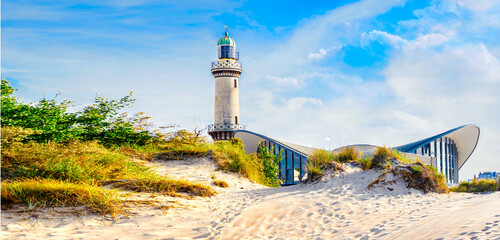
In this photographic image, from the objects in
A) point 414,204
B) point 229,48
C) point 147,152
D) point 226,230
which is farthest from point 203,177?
point 229,48

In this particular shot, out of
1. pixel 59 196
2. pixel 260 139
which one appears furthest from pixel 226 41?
pixel 59 196

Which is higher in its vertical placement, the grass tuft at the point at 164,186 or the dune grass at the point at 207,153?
the dune grass at the point at 207,153

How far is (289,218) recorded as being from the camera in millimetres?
7664

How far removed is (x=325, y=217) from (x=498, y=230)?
2944 millimetres

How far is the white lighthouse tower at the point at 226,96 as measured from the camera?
38.8 metres

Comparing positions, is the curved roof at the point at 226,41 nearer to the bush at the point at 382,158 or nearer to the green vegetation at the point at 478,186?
the green vegetation at the point at 478,186

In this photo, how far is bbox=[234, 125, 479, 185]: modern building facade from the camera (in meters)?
32.2

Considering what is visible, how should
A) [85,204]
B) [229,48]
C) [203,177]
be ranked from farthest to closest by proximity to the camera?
[229,48]
[203,177]
[85,204]

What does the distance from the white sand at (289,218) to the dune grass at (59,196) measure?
236mm

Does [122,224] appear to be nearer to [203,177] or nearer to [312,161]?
[203,177]

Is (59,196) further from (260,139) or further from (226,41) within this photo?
(226,41)

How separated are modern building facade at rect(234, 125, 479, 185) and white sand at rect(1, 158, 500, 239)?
20.0m

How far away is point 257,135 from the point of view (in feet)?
110

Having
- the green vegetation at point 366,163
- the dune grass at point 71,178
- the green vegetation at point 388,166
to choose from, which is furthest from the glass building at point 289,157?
the dune grass at point 71,178
